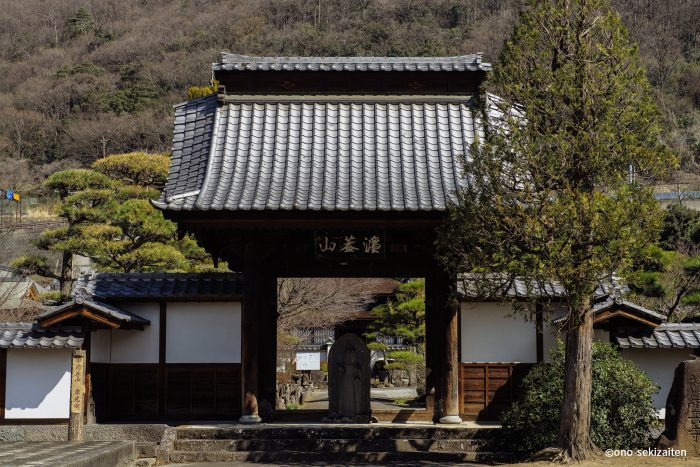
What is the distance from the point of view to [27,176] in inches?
2709

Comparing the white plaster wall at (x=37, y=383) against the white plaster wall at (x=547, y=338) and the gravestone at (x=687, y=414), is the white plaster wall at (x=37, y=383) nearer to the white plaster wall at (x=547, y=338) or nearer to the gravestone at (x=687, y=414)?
the white plaster wall at (x=547, y=338)

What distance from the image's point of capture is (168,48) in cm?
10044

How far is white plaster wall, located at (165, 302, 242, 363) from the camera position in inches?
635

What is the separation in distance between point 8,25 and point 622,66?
111m

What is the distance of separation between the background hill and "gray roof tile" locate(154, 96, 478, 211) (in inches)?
1960

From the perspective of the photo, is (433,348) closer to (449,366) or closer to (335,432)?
(449,366)

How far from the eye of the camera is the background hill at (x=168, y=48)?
78375 millimetres

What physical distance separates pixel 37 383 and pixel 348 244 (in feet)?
19.2

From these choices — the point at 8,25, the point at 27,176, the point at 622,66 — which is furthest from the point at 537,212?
the point at 8,25

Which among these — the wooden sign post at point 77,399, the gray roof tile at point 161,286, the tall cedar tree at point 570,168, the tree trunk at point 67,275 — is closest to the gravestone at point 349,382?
the gray roof tile at point 161,286

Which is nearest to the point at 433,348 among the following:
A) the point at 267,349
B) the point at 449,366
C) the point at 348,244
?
the point at 449,366

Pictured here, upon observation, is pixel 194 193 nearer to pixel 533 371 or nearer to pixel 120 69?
pixel 533 371

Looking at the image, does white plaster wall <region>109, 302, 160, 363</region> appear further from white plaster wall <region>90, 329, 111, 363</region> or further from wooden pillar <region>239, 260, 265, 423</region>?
wooden pillar <region>239, 260, 265, 423</region>

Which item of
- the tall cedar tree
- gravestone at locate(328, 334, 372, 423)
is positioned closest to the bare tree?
gravestone at locate(328, 334, 372, 423)
